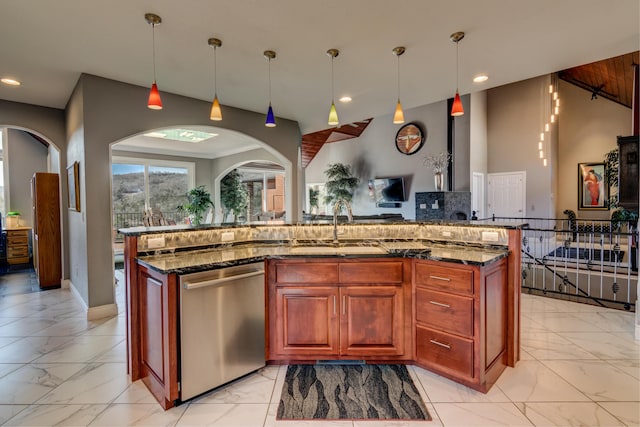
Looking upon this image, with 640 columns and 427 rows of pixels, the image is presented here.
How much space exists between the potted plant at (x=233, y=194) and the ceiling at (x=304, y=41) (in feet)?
18.9

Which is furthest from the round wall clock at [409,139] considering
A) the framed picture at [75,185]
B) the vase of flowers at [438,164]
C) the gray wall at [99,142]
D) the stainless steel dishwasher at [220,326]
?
the framed picture at [75,185]

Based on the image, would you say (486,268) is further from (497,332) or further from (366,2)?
(366,2)

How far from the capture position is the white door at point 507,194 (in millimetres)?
8945

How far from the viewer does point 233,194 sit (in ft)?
32.3

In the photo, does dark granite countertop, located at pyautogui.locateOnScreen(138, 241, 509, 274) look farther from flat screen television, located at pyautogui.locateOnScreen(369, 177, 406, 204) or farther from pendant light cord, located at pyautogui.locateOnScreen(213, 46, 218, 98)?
flat screen television, located at pyautogui.locateOnScreen(369, 177, 406, 204)

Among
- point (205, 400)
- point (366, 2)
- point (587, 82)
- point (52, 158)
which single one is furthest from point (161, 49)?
point (587, 82)

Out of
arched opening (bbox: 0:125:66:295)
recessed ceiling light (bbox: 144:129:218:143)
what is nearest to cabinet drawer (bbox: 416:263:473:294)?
recessed ceiling light (bbox: 144:129:218:143)

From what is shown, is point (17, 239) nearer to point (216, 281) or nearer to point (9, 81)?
point (9, 81)

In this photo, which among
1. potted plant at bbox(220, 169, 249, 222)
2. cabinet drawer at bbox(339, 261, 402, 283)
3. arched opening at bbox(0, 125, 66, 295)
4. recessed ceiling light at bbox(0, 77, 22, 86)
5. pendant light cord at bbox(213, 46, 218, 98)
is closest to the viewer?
cabinet drawer at bbox(339, 261, 402, 283)

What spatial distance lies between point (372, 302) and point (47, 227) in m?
5.32

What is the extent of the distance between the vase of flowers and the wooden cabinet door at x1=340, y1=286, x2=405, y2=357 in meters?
5.03

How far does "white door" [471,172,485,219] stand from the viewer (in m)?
8.61

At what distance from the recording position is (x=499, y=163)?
9.33 metres

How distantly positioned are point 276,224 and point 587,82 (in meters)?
10.8
